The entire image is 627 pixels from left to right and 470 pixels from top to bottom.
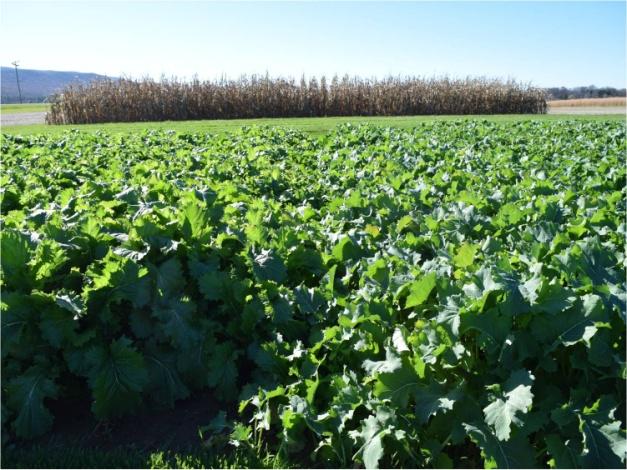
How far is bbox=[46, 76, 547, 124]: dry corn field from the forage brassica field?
1060 inches

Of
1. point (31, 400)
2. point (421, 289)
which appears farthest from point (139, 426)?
→ point (421, 289)

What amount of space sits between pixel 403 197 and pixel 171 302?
312cm

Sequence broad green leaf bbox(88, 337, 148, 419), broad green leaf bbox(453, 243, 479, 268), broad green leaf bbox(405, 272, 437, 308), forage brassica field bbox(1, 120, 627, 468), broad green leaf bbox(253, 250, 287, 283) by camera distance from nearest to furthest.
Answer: forage brassica field bbox(1, 120, 627, 468)
broad green leaf bbox(405, 272, 437, 308)
broad green leaf bbox(88, 337, 148, 419)
broad green leaf bbox(453, 243, 479, 268)
broad green leaf bbox(253, 250, 287, 283)

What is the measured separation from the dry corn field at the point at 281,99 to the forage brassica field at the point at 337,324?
26.9 meters

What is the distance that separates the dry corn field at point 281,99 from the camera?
31.1m

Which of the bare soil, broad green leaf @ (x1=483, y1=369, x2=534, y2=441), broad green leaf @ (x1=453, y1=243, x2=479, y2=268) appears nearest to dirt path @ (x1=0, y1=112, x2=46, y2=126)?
the bare soil

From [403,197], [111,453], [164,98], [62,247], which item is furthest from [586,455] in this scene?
[164,98]

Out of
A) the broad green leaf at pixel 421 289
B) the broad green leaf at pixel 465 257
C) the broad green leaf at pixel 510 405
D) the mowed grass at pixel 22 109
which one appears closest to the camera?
the broad green leaf at pixel 510 405

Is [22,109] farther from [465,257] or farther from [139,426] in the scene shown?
[465,257]

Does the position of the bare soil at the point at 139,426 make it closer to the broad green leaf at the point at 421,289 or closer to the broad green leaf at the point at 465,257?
the broad green leaf at the point at 421,289

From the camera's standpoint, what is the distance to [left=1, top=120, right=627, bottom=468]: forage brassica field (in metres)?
2.90

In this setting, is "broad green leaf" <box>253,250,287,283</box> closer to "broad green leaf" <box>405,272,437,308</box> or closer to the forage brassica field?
the forage brassica field

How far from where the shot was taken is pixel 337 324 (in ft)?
13.2

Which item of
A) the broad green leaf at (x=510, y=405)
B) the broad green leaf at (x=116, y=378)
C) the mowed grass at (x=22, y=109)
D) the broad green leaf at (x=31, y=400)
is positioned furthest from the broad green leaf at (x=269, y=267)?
the mowed grass at (x=22, y=109)
